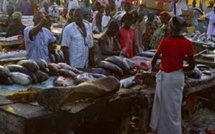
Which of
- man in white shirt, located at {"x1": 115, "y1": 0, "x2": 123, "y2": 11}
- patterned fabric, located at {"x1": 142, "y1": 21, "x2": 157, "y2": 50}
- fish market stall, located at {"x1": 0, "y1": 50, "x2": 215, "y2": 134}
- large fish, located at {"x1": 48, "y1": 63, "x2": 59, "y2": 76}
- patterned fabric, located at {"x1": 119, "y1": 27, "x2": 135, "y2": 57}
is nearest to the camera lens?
fish market stall, located at {"x1": 0, "y1": 50, "x2": 215, "y2": 134}

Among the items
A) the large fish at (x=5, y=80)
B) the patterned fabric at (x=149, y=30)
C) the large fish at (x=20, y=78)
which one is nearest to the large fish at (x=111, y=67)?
the large fish at (x=20, y=78)

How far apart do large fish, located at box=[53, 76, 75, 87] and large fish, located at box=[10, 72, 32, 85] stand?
0.39 meters

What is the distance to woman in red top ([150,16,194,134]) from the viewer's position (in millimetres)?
5797

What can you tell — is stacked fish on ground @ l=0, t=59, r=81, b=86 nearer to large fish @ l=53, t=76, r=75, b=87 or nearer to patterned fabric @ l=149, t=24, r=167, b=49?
large fish @ l=53, t=76, r=75, b=87

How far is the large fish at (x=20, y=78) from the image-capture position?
5953 millimetres

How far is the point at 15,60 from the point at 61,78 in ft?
8.11

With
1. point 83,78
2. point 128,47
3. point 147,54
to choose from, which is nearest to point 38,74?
point 83,78

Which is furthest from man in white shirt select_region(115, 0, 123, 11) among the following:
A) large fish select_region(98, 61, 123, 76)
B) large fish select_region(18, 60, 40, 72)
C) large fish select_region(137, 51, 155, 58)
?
large fish select_region(18, 60, 40, 72)

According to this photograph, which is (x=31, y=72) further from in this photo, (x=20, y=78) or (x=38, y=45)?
(x=38, y=45)

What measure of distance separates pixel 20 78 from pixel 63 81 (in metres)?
0.64

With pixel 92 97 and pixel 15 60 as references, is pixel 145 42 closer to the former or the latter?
pixel 15 60

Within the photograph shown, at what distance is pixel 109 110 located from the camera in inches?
220

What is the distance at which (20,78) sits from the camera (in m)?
5.96

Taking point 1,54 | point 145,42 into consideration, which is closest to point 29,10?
point 145,42
